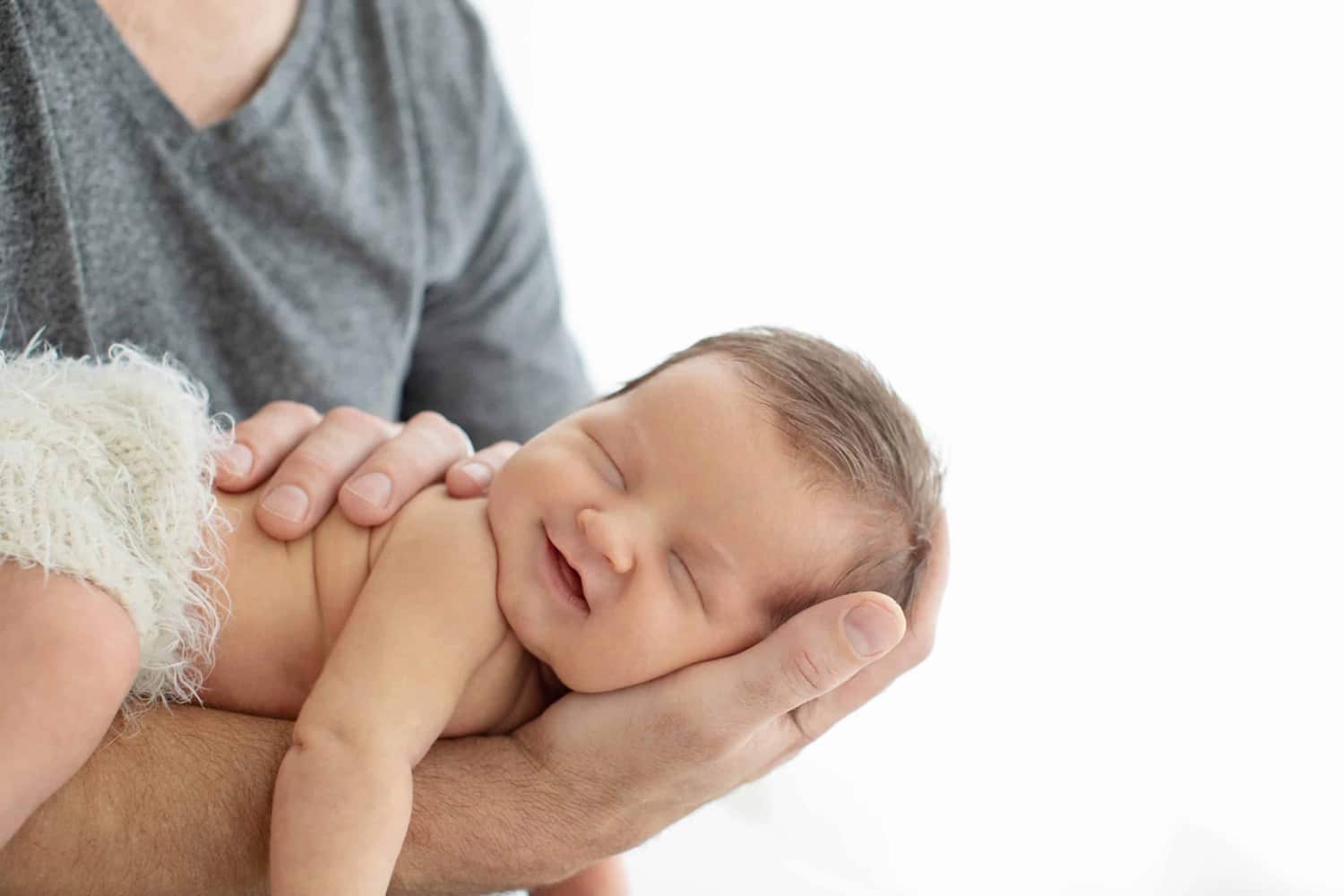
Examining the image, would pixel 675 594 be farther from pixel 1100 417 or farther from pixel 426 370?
pixel 426 370

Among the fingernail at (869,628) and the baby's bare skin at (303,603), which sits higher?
the fingernail at (869,628)

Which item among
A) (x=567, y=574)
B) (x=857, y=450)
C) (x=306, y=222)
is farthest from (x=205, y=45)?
(x=857, y=450)

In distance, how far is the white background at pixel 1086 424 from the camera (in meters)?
1.54

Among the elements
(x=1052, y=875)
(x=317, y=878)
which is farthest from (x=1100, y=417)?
(x=317, y=878)

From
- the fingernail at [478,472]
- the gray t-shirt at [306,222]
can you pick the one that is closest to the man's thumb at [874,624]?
the fingernail at [478,472]

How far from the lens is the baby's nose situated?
1.05 metres

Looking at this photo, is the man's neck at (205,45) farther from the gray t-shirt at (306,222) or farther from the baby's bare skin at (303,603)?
the baby's bare skin at (303,603)

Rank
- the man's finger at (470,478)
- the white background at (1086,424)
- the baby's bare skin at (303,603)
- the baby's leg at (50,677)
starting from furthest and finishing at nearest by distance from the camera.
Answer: the white background at (1086,424), the man's finger at (470,478), the baby's bare skin at (303,603), the baby's leg at (50,677)

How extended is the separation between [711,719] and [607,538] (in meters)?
0.20

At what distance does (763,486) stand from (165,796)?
0.63 m

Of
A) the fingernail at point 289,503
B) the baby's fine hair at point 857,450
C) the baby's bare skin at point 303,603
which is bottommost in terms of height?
the baby's bare skin at point 303,603

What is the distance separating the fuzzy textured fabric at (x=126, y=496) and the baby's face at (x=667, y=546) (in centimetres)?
29

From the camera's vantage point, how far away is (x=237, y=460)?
1205 millimetres

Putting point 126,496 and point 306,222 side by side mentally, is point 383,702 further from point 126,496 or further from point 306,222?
point 306,222
